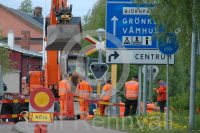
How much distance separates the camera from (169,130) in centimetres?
1273

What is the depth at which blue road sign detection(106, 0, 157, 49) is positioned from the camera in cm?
1639

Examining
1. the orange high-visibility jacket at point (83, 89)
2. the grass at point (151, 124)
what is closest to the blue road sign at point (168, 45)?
the grass at point (151, 124)

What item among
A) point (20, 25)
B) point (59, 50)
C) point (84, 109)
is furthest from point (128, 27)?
point (20, 25)

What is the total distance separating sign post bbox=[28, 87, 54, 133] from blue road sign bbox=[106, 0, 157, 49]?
626 cm

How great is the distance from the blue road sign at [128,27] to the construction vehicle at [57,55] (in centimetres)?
297

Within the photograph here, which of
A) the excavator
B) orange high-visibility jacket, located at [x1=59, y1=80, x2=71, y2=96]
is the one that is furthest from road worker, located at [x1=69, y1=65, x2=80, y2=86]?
orange high-visibility jacket, located at [x1=59, y1=80, x2=71, y2=96]

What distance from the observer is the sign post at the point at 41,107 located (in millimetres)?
10586

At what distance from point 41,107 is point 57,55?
12.7m

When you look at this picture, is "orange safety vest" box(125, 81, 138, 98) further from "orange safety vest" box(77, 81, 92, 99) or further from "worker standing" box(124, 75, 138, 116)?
"orange safety vest" box(77, 81, 92, 99)

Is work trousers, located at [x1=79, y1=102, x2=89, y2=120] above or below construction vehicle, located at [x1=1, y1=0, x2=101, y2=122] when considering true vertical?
below

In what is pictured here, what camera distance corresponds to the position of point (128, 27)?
16.5 metres

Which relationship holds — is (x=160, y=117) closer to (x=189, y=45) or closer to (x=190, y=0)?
(x=189, y=45)

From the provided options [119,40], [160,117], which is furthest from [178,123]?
[119,40]

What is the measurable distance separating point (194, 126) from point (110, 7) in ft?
17.7
